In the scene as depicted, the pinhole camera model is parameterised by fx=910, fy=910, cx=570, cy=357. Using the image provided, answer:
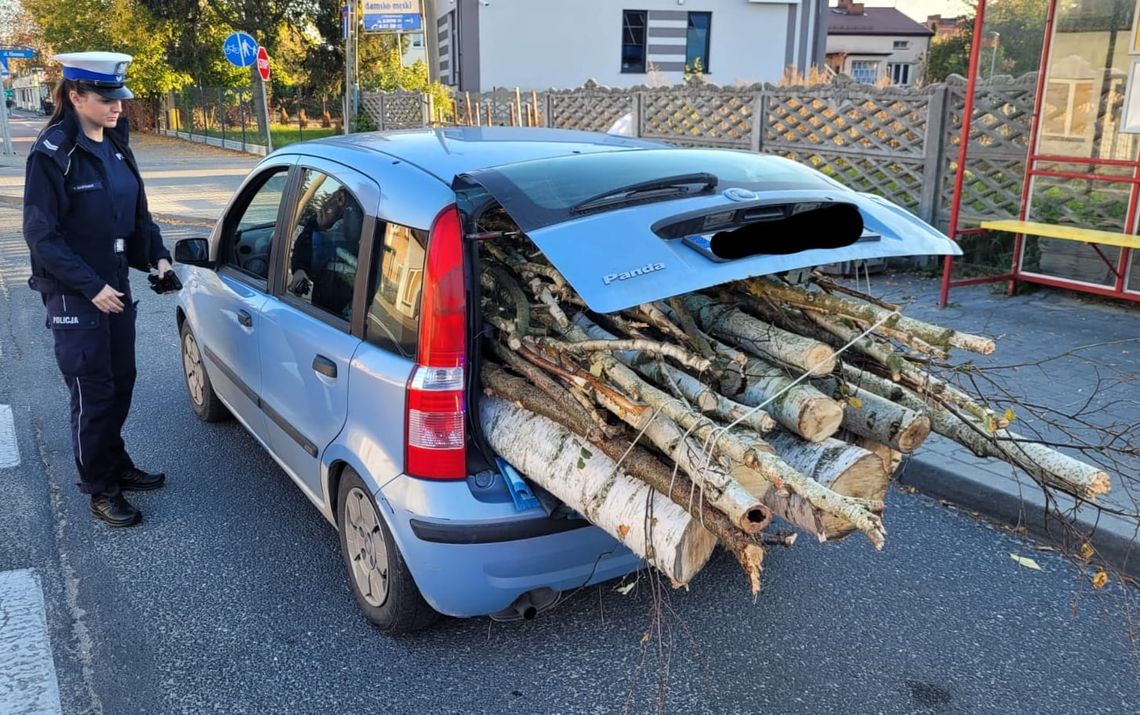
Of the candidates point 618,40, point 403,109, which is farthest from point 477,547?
point 618,40

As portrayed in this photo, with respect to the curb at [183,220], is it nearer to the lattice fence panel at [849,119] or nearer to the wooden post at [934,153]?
the lattice fence panel at [849,119]

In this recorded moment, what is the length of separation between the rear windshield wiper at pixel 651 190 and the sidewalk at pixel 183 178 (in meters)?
12.0

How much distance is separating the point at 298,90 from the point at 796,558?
112 feet

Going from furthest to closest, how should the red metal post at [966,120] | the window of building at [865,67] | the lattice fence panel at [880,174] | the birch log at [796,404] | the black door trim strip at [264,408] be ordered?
the window of building at [865,67]
the lattice fence panel at [880,174]
the red metal post at [966,120]
the black door trim strip at [264,408]
the birch log at [796,404]

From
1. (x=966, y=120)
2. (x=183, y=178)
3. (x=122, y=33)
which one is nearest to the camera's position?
(x=966, y=120)

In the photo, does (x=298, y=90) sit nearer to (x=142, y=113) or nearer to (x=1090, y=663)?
(x=142, y=113)

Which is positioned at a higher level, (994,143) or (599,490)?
(994,143)

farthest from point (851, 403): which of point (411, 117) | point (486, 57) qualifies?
point (486, 57)

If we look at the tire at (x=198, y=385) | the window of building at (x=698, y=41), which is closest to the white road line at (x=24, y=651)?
the tire at (x=198, y=385)

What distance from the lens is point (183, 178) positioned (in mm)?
20438

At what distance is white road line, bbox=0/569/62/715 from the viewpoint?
297cm

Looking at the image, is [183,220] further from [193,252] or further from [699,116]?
[193,252]

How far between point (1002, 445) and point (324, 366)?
237 cm

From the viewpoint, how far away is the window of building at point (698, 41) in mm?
28781
